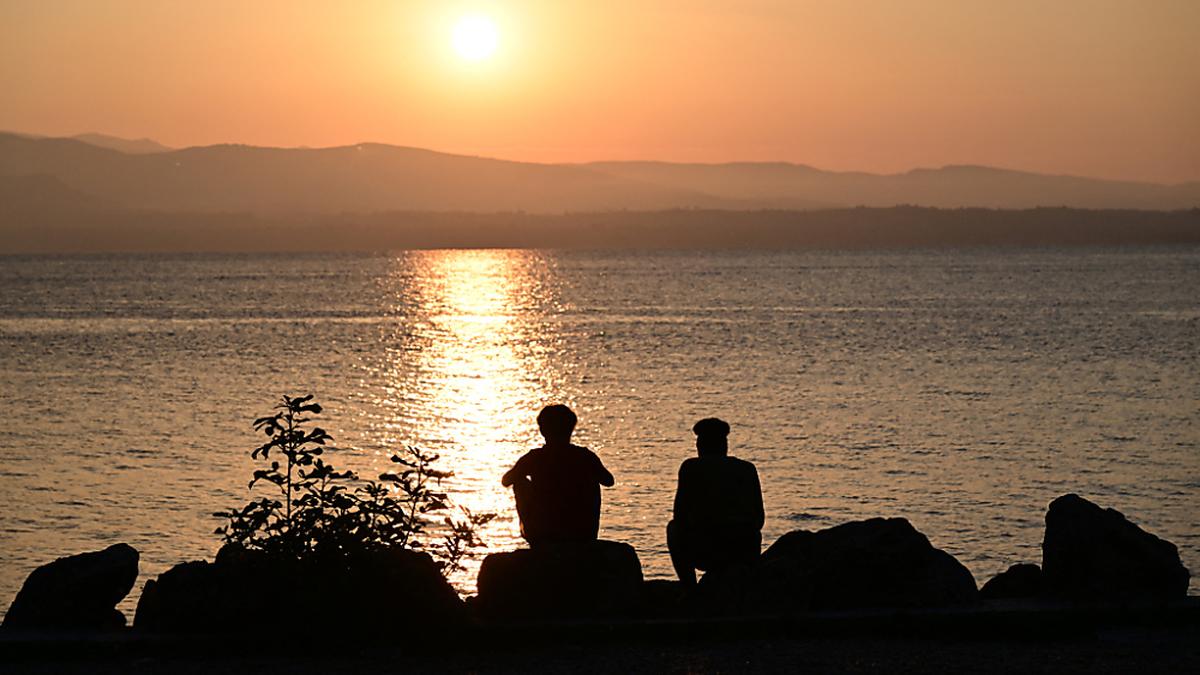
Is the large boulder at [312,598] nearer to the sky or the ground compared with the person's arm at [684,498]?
nearer to the ground

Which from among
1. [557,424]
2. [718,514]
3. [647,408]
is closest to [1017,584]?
[718,514]

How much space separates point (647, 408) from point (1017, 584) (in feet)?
106

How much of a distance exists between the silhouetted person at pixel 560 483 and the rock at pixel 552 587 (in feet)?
1.10

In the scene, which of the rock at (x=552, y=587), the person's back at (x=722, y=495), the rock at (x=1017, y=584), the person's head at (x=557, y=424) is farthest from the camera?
the rock at (x=1017, y=584)

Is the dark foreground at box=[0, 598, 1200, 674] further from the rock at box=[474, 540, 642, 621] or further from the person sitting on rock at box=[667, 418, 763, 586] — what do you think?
the person sitting on rock at box=[667, 418, 763, 586]

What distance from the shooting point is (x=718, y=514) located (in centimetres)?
1152

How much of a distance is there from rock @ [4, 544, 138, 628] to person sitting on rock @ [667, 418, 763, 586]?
13.5 feet

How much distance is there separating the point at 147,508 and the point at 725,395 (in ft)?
84.9

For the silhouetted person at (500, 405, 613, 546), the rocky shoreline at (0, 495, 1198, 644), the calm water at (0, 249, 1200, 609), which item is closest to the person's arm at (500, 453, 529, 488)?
the silhouetted person at (500, 405, 613, 546)

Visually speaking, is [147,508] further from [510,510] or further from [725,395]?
[725,395]

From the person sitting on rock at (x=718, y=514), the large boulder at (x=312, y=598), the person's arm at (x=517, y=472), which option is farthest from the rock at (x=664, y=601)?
the large boulder at (x=312, y=598)

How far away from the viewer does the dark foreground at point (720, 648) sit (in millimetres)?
9609

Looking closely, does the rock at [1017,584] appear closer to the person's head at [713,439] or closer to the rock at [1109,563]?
the rock at [1109,563]

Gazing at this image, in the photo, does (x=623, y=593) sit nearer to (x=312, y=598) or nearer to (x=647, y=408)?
(x=312, y=598)
